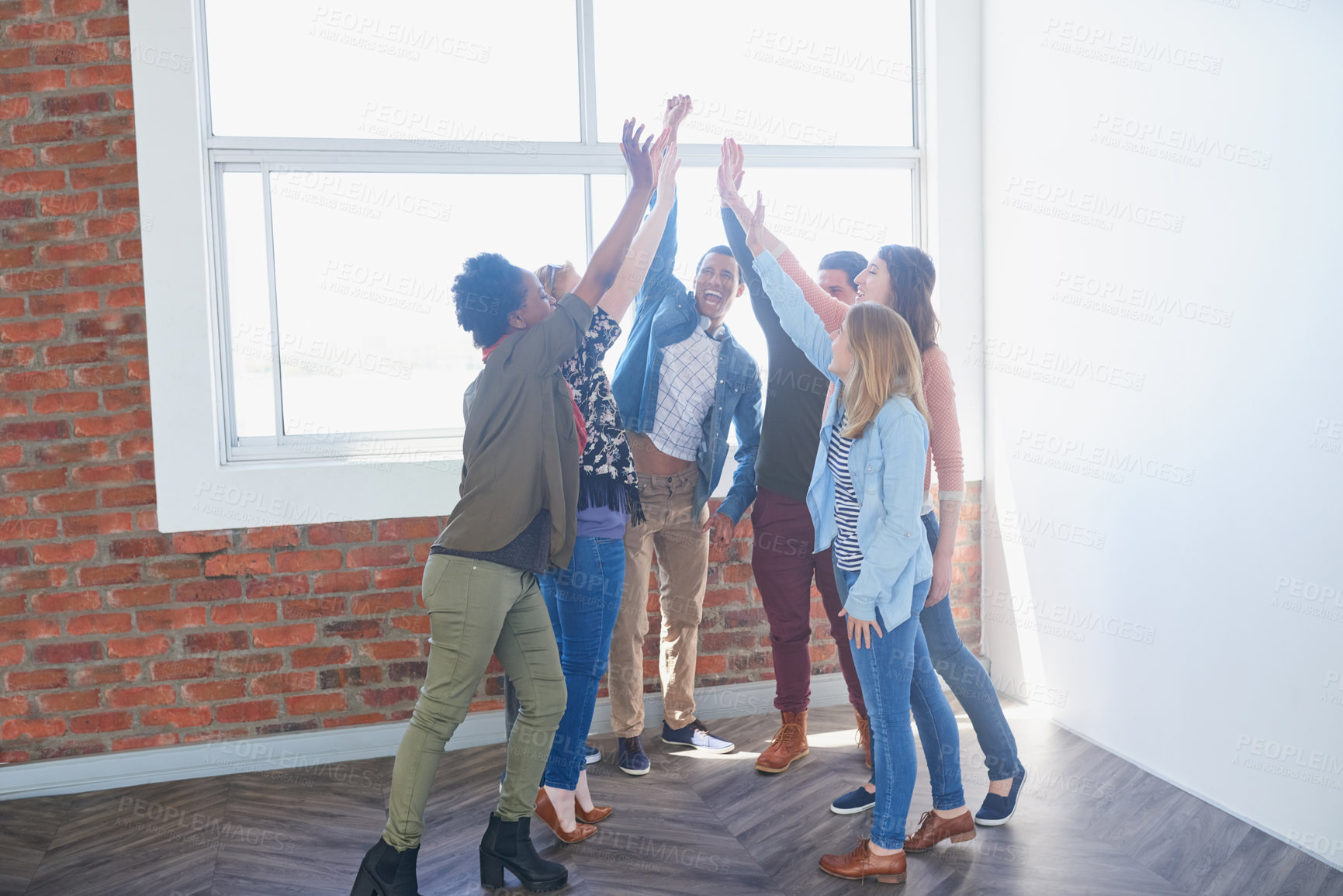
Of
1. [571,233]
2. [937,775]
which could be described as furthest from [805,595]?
[571,233]

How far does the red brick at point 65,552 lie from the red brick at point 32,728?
1.63 ft

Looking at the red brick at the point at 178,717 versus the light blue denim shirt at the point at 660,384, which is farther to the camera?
the red brick at the point at 178,717

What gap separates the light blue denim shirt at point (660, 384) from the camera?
291 cm

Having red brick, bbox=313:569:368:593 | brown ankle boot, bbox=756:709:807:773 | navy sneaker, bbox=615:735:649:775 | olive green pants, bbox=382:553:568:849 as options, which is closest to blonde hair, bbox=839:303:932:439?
olive green pants, bbox=382:553:568:849

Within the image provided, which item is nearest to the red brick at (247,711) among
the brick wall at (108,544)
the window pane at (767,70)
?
the brick wall at (108,544)

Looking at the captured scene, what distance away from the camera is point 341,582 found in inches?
123

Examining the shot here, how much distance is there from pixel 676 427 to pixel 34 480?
6.45 ft

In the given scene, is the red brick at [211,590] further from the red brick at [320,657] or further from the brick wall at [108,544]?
the red brick at [320,657]

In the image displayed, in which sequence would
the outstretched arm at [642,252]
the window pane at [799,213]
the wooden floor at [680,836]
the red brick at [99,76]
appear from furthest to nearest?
the window pane at [799,213]
the red brick at [99,76]
the outstretched arm at [642,252]
the wooden floor at [680,836]

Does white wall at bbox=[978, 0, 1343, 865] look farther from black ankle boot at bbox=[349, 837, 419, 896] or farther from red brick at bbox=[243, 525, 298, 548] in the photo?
red brick at bbox=[243, 525, 298, 548]

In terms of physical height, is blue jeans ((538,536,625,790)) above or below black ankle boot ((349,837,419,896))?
above

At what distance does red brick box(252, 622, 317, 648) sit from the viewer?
309 cm

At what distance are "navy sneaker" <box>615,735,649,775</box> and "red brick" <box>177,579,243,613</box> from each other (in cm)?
131

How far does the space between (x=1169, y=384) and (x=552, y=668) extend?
6.29 ft
